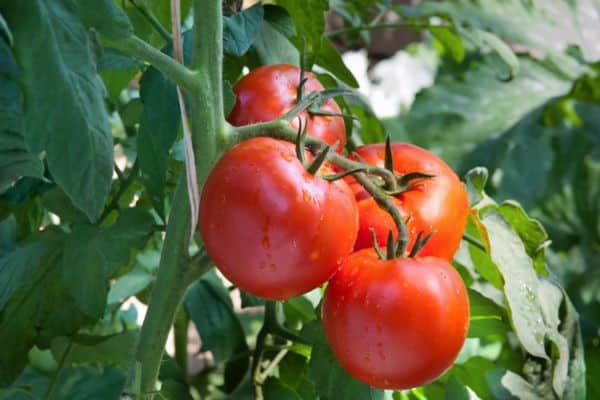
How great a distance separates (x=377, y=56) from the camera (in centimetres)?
258

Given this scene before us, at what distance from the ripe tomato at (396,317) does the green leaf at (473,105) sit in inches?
28.4

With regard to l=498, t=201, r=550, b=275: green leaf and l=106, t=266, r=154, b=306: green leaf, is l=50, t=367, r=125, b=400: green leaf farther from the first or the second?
l=498, t=201, r=550, b=275: green leaf

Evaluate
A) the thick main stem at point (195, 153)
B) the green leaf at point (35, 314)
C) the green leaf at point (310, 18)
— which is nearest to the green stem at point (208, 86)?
the thick main stem at point (195, 153)

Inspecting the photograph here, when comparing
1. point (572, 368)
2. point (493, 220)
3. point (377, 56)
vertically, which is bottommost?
point (377, 56)

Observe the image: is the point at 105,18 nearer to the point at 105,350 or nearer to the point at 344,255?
the point at 344,255

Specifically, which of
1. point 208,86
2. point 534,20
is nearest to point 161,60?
point 208,86

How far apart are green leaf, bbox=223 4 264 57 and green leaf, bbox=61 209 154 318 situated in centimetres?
14

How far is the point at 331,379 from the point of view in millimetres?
658

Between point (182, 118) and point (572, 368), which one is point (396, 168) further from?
point (572, 368)

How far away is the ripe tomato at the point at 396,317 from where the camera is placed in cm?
52

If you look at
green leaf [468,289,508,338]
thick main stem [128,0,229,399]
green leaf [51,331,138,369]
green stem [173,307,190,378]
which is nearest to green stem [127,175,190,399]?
thick main stem [128,0,229,399]

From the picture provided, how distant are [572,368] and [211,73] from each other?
0.45 meters

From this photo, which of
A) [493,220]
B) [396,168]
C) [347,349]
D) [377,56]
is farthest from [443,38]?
[377,56]

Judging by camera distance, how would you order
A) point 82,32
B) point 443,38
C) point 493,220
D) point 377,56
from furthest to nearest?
point 377,56 < point 443,38 < point 493,220 < point 82,32
